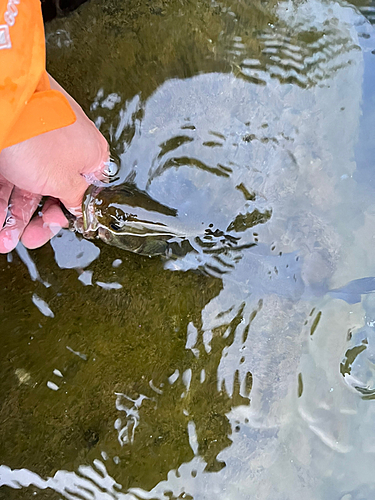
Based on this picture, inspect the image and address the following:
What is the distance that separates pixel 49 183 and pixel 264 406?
5.33ft

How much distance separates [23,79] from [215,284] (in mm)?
1322

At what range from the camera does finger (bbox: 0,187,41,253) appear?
1975mm

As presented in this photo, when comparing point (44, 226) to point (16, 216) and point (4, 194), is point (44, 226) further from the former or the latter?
point (4, 194)

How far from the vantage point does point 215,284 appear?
2082mm

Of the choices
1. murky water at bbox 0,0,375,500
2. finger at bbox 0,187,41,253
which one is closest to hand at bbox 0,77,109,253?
finger at bbox 0,187,41,253

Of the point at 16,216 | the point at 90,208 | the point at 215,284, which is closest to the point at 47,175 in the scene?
the point at 90,208

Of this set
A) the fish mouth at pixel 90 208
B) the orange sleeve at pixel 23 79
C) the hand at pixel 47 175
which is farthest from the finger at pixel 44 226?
the orange sleeve at pixel 23 79

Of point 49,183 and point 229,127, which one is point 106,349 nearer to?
point 49,183

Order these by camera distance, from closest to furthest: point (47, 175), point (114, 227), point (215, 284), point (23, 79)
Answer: point (23, 79)
point (47, 175)
point (114, 227)
point (215, 284)

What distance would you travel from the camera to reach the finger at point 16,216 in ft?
6.48

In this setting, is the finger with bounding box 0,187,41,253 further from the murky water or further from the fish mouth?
the fish mouth

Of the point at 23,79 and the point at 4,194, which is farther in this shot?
the point at 4,194

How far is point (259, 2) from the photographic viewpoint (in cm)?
206

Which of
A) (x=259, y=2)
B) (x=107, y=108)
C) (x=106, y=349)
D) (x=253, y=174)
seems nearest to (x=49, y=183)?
(x=107, y=108)
